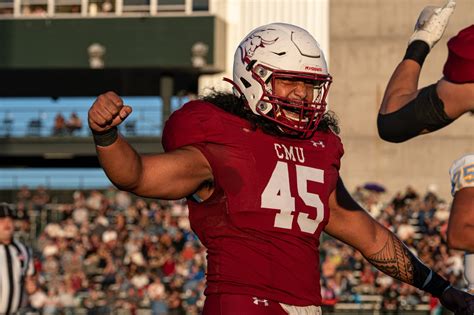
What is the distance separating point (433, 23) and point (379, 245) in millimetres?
1165

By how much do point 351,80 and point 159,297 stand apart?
10940 mm

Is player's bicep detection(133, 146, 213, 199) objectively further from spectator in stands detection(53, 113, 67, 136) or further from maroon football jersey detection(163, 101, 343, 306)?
spectator in stands detection(53, 113, 67, 136)

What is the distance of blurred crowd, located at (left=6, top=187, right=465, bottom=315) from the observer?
17109mm

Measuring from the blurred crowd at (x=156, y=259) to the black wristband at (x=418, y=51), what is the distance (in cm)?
1163

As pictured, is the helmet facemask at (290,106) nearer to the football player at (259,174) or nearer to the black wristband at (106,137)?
the football player at (259,174)

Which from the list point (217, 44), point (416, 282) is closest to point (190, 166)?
point (416, 282)

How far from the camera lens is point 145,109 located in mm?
26391

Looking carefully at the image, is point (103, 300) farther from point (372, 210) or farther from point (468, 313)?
point (468, 313)

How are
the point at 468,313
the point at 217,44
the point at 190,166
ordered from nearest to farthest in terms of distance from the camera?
the point at 190,166
the point at 468,313
the point at 217,44

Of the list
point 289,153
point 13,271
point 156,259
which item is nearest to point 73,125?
point 156,259

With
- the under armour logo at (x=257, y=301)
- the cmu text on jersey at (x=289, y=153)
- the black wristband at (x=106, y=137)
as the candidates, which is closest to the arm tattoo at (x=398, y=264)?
the cmu text on jersey at (x=289, y=153)

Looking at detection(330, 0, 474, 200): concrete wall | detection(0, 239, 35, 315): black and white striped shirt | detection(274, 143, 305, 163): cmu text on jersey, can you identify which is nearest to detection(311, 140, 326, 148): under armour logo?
detection(274, 143, 305, 163): cmu text on jersey

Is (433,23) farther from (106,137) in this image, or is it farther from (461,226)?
(106,137)

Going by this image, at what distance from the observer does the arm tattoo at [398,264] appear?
17.9 ft
